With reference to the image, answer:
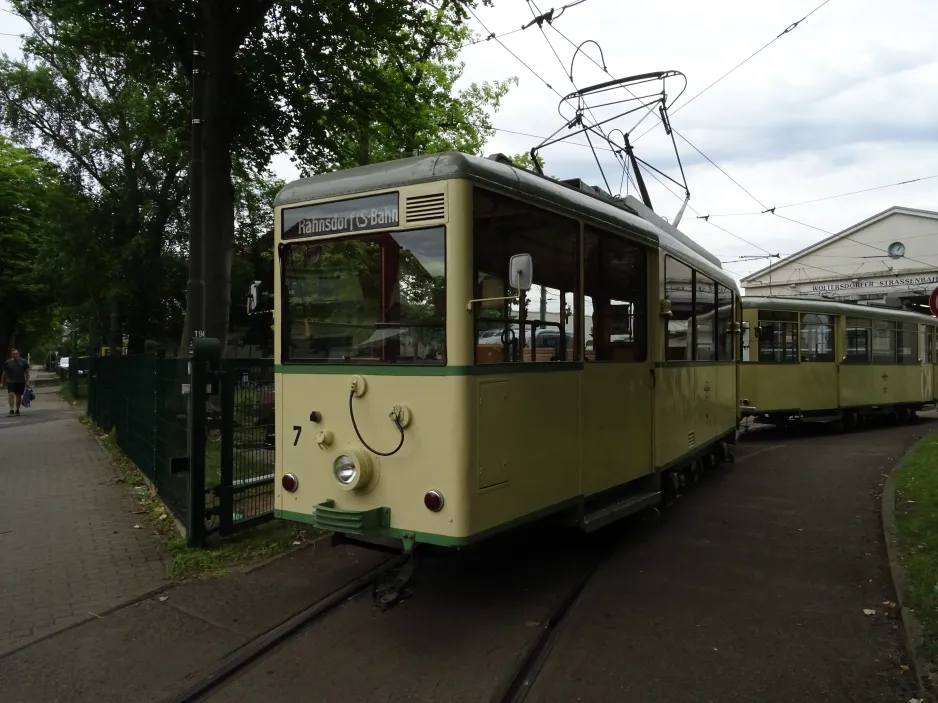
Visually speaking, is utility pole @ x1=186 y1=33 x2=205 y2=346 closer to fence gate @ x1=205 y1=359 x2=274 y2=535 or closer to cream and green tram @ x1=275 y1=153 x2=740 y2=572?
fence gate @ x1=205 y1=359 x2=274 y2=535

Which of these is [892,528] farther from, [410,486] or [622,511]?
[410,486]

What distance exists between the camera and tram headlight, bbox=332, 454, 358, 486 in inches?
184

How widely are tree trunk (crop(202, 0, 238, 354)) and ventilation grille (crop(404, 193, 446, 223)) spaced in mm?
6908

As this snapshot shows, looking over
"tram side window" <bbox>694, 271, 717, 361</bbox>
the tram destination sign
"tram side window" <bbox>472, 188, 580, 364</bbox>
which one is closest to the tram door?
"tram side window" <bbox>472, 188, 580, 364</bbox>

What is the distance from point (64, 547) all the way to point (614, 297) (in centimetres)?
526

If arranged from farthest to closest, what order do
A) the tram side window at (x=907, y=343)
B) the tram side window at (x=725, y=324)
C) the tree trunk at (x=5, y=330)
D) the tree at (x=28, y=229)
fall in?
the tree trunk at (x=5, y=330) → the tree at (x=28, y=229) → the tram side window at (x=907, y=343) → the tram side window at (x=725, y=324)

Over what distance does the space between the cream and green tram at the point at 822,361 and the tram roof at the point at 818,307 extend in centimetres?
2

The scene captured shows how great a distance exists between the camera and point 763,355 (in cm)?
1506

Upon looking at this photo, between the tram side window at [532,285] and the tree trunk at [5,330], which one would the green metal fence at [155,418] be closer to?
the tram side window at [532,285]

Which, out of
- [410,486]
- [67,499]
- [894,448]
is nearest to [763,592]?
[410,486]

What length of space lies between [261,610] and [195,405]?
6.43ft

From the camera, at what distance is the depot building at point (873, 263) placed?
129ft

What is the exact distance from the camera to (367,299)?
4.82m

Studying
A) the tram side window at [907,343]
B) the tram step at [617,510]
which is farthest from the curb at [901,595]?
the tram side window at [907,343]
